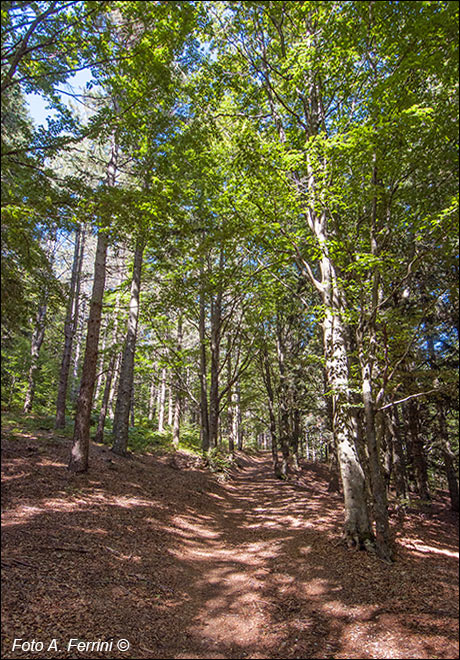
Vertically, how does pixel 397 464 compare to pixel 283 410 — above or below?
below

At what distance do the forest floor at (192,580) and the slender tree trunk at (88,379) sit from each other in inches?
20.1

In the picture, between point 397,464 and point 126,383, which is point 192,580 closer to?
point 126,383

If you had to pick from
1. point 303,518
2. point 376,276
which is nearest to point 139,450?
point 303,518

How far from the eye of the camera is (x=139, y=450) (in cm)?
1559

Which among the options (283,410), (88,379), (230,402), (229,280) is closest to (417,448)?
(283,410)

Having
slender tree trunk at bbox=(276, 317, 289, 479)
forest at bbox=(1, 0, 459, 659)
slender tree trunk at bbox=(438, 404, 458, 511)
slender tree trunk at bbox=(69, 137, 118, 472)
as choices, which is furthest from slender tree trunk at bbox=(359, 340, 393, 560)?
slender tree trunk at bbox=(276, 317, 289, 479)

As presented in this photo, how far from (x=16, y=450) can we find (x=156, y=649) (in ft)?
22.6

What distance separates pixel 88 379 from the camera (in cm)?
892

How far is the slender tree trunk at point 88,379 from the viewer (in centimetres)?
842

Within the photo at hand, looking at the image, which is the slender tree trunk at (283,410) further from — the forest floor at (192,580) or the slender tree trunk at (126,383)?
the slender tree trunk at (126,383)

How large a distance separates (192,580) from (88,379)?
5.57 metres

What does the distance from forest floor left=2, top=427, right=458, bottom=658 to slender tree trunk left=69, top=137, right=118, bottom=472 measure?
1.67 ft

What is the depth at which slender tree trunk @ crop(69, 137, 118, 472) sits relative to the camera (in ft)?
27.6

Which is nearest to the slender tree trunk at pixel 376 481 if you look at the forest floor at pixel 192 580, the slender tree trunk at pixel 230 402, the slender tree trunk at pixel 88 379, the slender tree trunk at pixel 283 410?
the forest floor at pixel 192 580
